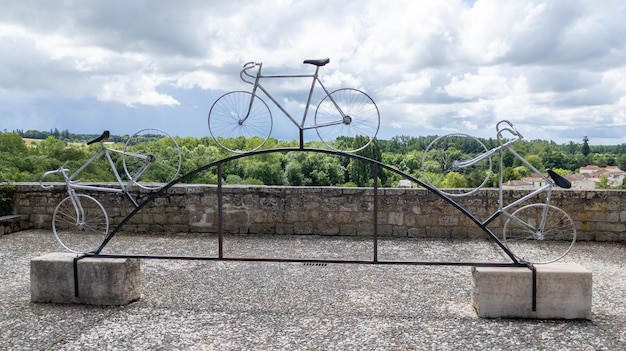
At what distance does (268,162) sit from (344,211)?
571cm

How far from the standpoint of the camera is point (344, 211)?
26.7 feet

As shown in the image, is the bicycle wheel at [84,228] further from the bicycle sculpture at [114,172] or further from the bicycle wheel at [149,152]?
the bicycle wheel at [149,152]

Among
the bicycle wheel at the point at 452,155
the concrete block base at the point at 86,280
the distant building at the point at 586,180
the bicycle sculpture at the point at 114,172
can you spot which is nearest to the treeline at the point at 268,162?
the distant building at the point at 586,180

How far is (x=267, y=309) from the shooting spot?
4.58 m

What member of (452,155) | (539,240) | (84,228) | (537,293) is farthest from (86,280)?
(539,240)

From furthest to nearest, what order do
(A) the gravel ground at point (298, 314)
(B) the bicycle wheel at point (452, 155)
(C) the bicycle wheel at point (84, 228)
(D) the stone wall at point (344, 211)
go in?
(C) the bicycle wheel at point (84, 228) < (D) the stone wall at point (344, 211) < (B) the bicycle wheel at point (452, 155) < (A) the gravel ground at point (298, 314)

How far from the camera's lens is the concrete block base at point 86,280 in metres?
4.67

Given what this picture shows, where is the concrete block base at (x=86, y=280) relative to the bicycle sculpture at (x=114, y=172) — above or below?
below

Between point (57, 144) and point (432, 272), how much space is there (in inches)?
482

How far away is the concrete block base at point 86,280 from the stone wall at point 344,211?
139 inches

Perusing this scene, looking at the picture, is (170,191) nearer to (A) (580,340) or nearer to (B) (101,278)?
(B) (101,278)

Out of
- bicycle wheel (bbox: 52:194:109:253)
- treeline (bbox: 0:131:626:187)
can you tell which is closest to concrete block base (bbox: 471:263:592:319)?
treeline (bbox: 0:131:626:187)

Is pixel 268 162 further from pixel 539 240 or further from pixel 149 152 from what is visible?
pixel 149 152

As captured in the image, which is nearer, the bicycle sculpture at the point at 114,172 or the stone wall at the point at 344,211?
the bicycle sculpture at the point at 114,172
